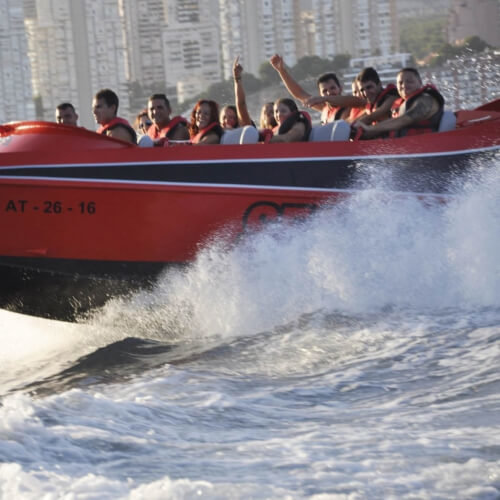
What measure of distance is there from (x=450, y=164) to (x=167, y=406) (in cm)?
209

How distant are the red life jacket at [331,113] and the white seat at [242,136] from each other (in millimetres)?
873

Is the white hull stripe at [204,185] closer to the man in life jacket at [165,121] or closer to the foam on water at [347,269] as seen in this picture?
the foam on water at [347,269]

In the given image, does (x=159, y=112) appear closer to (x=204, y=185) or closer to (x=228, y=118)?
(x=204, y=185)

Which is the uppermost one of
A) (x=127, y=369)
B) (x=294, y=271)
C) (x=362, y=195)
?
(x=362, y=195)

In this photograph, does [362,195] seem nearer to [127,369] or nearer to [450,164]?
[450,164]

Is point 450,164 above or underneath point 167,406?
above

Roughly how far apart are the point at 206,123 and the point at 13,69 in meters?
78.2

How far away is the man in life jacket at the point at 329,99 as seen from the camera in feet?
17.7

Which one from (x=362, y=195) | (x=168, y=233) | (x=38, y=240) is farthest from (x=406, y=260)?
(x=38, y=240)

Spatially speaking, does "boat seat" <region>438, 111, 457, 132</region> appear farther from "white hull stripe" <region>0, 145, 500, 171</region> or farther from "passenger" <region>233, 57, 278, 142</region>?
"passenger" <region>233, 57, 278, 142</region>

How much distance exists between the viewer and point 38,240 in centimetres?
440

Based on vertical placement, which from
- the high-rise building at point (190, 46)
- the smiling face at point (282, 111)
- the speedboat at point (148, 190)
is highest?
the high-rise building at point (190, 46)

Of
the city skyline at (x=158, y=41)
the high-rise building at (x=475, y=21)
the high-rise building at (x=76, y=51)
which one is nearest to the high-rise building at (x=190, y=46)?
the city skyline at (x=158, y=41)

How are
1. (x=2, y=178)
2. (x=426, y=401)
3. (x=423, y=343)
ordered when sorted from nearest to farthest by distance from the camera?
(x=426, y=401) → (x=423, y=343) → (x=2, y=178)
